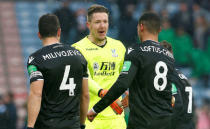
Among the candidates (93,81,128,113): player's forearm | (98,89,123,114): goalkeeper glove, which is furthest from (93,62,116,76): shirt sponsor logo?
(93,81,128,113): player's forearm

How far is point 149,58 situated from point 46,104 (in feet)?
4.30

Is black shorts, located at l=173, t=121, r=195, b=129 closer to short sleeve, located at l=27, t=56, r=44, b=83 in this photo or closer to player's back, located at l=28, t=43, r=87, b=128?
player's back, located at l=28, t=43, r=87, b=128

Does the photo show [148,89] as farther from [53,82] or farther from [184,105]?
[184,105]

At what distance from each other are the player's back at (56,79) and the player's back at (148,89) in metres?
0.69

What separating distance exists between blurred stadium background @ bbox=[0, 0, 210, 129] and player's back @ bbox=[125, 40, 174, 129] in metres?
7.59

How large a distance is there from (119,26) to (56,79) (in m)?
7.95

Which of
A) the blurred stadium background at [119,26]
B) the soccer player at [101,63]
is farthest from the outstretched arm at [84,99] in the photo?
the blurred stadium background at [119,26]

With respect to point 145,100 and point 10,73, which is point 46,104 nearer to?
point 145,100

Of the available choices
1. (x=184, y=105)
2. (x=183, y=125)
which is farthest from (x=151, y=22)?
(x=183, y=125)

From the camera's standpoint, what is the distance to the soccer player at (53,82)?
600 cm

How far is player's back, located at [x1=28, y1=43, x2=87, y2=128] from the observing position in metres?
6.09

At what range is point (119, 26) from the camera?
548 inches

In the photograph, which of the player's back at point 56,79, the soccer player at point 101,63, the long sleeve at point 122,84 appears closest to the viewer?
the player's back at point 56,79

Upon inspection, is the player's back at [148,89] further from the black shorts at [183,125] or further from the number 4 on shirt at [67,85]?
the black shorts at [183,125]
